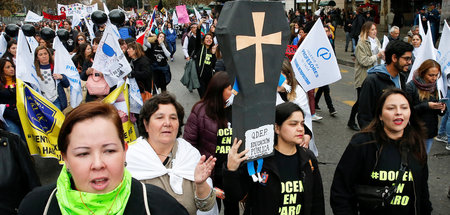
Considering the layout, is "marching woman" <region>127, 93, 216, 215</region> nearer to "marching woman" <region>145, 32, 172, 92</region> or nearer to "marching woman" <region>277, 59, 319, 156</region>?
"marching woman" <region>277, 59, 319, 156</region>

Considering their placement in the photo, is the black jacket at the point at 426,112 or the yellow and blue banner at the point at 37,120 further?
the yellow and blue banner at the point at 37,120

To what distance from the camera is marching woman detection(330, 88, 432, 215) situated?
8.73ft

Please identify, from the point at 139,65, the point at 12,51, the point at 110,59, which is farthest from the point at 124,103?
the point at 12,51

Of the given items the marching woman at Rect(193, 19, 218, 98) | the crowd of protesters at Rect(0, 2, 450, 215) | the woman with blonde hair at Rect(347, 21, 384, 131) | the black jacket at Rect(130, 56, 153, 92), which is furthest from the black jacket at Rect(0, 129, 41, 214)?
the woman with blonde hair at Rect(347, 21, 384, 131)

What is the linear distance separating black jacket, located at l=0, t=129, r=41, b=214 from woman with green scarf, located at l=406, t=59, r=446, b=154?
3.71 metres

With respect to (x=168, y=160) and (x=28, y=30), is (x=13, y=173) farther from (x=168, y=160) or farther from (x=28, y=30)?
(x=28, y=30)

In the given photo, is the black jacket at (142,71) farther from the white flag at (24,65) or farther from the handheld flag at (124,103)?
the white flag at (24,65)

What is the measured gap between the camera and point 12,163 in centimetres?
274

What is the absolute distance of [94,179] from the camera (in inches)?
59.9

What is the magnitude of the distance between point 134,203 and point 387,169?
5.87 ft

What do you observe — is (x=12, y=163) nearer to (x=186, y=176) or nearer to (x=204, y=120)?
(x=186, y=176)

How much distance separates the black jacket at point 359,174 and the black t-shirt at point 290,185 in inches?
13.1

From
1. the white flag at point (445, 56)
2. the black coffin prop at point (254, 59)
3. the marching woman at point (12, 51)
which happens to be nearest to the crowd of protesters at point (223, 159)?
the black coffin prop at point (254, 59)

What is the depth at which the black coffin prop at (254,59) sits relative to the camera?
204 cm
